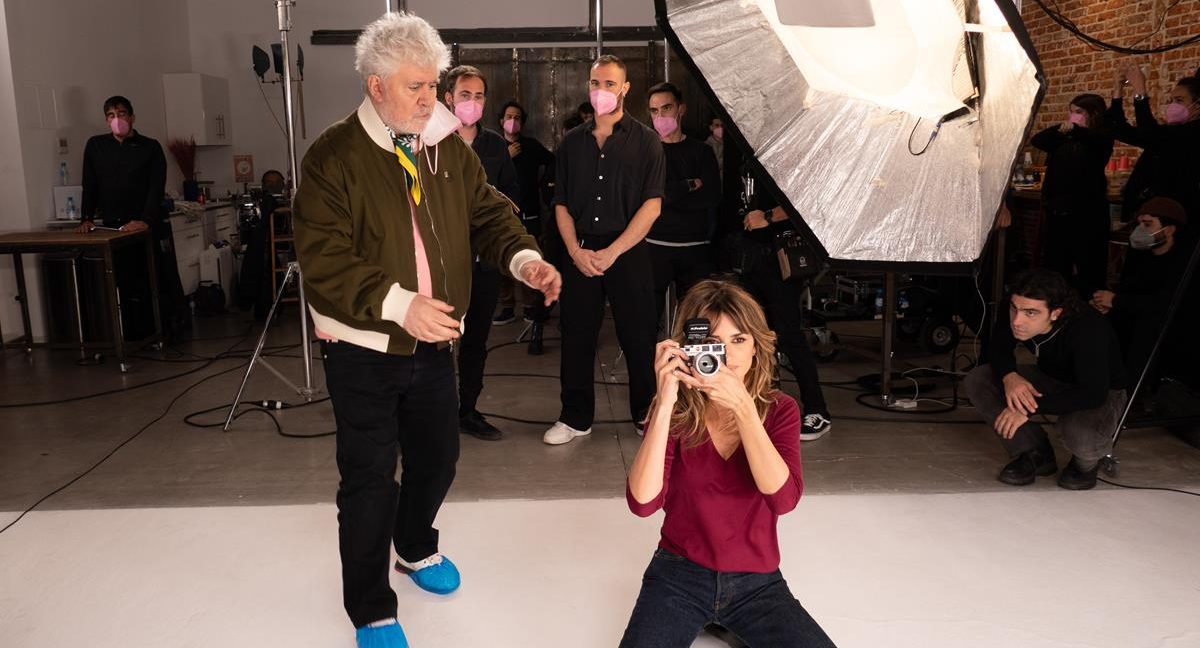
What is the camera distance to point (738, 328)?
197 centimetres

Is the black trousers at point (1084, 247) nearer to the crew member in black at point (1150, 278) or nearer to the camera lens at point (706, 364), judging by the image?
the crew member in black at point (1150, 278)

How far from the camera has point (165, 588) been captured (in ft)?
8.94

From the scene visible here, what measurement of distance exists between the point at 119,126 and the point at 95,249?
0.86m

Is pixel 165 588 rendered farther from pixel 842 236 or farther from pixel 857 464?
pixel 857 464

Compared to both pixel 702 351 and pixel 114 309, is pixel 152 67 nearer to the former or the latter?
pixel 114 309

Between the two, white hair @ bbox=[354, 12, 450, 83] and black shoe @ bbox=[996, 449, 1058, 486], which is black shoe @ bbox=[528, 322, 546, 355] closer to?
black shoe @ bbox=[996, 449, 1058, 486]

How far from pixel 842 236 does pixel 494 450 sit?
6.08 feet

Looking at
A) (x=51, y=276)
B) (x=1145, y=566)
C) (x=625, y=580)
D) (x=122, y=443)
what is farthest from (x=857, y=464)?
(x=51, y=276)

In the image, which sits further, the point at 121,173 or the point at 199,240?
the point at 199,240

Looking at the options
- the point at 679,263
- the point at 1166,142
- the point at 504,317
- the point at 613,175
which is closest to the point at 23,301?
the point at 504,317

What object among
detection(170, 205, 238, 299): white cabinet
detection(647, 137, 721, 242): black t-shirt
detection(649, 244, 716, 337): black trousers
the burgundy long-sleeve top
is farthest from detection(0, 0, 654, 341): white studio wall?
the burgundy long-sleeve top

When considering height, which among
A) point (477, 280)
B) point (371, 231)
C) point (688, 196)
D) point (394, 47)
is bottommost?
point (477, 280)

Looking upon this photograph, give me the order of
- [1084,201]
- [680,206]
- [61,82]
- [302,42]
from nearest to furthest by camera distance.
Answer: [680,206] < [1084,201] < [61,82] < [302,42]

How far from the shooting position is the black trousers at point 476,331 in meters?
4.00
